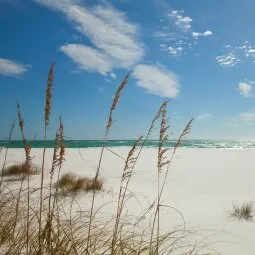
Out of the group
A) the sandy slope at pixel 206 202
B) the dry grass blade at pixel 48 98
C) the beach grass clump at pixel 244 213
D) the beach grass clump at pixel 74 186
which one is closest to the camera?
the dry grass blade at pixel 48 98

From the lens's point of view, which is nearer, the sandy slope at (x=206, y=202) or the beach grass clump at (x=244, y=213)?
the sandy slope at (x=206, y=202)

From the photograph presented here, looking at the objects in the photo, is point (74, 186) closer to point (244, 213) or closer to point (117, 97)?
point (244, 213)

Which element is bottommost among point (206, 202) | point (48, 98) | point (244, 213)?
Answer: point (206, 202)

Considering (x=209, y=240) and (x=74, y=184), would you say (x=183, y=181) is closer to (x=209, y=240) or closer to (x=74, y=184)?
(x=74, y=184)

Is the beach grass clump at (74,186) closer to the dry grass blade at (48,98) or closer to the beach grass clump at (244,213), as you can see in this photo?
the beach grass clump at (244,213)

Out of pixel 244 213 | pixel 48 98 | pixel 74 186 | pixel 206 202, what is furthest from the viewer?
pixel 206 202

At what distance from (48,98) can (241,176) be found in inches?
391

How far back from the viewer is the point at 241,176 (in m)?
10.7

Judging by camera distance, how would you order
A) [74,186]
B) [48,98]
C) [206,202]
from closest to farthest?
1. [48,98]
2. [74,186]
3. [206,202]

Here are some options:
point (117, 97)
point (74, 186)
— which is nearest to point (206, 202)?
point (74, 186)

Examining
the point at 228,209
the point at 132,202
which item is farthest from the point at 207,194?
the point at 132,202

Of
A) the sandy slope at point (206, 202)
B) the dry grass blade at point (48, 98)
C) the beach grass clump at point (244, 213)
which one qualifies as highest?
the dry grass blade at point (48, 98)

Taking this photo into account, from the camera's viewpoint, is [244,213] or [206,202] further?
[206,202]

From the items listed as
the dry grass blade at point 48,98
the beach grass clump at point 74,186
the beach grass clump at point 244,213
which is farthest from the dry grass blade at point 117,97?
the beach grass clump at point 74,186
